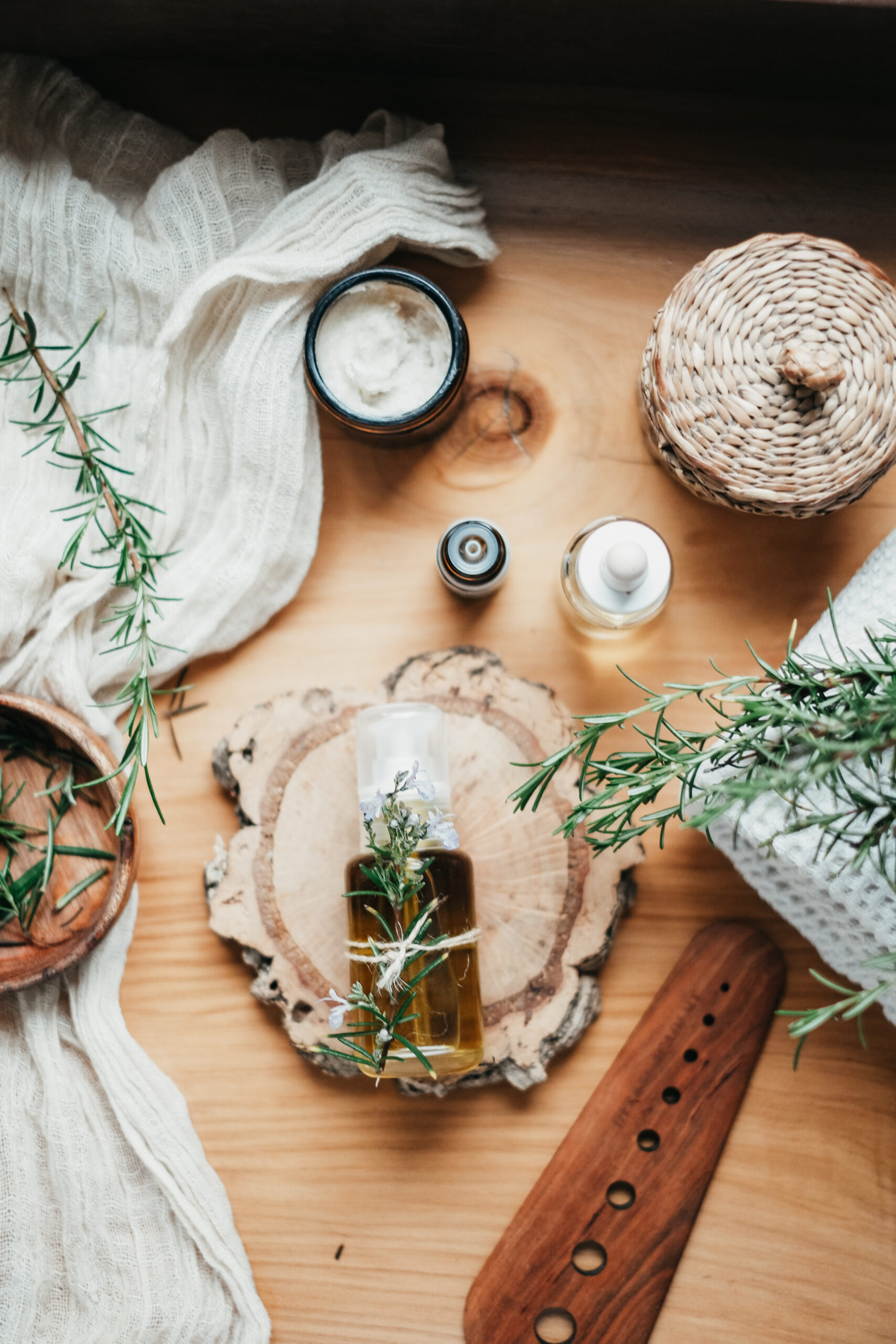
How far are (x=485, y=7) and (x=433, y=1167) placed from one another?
0.99 metres

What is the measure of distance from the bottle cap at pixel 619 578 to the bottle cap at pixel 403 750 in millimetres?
171

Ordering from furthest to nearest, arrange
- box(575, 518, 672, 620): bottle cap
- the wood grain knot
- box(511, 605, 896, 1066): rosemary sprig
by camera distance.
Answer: the wood grain knot
box(575, 518, 672, 620): bottle cap
box(511, 605, 896, 1066): rosemary sprig

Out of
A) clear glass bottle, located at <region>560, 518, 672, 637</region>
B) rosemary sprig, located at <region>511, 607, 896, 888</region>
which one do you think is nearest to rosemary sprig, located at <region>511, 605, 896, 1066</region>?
rosemary sprig, located at <region>511, 607, 896, 888</region>

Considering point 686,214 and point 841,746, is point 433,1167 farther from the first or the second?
point 686,214

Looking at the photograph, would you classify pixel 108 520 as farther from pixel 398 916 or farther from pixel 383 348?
pixel 398 916

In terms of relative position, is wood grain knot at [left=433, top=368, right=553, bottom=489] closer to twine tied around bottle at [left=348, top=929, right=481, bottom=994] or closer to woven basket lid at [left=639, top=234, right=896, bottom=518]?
woven basket lid at [left=639, top=234, right=896, bottom=518]

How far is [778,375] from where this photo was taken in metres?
0.72

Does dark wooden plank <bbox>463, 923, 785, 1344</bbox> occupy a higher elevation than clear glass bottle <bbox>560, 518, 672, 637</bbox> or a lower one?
lower

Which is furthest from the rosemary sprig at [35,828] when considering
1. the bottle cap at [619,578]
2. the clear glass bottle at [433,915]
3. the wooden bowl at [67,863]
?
the bottle cap at [619,578]

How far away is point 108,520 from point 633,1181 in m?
0.73

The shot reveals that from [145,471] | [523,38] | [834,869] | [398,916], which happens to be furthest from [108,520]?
[834,869]

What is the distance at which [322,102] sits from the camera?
33.8 inches

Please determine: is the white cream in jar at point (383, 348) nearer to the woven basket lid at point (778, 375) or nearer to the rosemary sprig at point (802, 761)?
the woven basket lid at point (778, 375)

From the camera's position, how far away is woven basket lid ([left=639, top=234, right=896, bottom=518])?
0.72m
